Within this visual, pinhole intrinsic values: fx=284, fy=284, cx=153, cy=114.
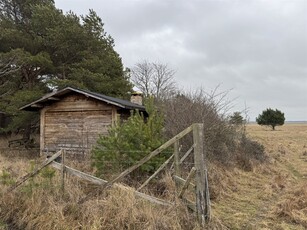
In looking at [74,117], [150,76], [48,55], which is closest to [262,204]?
[74,117]

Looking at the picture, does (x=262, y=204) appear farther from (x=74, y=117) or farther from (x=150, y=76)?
(x=150, y=76)

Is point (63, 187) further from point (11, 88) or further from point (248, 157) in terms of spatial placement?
point (11, 88)

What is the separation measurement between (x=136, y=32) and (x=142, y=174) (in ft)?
58.3

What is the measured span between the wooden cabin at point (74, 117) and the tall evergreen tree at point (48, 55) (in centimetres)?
307

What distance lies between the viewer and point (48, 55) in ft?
57.4

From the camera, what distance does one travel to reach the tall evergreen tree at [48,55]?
16.8 metres

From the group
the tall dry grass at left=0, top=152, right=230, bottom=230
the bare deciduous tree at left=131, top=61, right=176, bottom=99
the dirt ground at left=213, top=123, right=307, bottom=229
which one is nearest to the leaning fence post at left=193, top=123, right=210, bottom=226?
the tall dry grass at left=0, top=152, right=230, bottom=230

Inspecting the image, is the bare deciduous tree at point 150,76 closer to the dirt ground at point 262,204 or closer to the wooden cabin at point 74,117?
the wooden cabin at point 74,117

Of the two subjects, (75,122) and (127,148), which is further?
(75,122)

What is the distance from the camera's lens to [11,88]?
18.4m

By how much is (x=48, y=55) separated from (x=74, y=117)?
20.4ft

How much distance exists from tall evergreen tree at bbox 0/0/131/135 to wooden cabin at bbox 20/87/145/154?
10.1 feet

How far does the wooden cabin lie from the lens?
12.8m

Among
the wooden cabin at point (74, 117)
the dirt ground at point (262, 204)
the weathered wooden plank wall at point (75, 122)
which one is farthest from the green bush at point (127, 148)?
the weathered wooden plank wall at point (75, 122)
